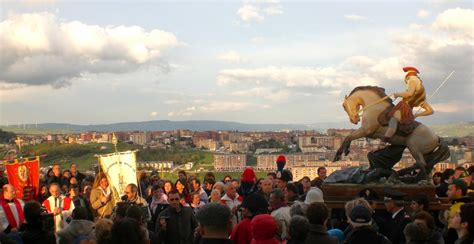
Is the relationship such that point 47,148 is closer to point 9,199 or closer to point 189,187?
point 189,187

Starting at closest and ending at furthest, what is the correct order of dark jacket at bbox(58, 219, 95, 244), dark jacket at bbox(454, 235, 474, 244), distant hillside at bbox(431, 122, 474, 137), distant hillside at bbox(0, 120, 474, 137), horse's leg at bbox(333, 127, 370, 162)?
dark jacket at bbox(454, 235, 474, 244)
dark jacket at bbox(58, 219, 95, 244)
horse's leg at bbox(333, 127, 370, 162)
distant hillside at bbox(431, 122, 474, 137)
distant hillside at bbox(0, 120, 474, 137)

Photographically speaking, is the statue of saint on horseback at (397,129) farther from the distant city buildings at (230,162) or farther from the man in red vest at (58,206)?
the distant city buildings at (230,162)

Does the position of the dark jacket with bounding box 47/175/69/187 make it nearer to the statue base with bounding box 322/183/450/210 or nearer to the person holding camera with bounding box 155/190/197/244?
the statue base with bounding box 322/183/450/210

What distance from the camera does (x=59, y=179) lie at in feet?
51.3

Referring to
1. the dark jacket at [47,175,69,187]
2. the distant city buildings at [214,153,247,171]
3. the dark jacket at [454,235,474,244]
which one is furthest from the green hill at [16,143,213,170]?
the dark jacket at [454,235,474,244]

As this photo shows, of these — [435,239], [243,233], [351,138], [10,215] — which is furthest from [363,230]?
[351,138]

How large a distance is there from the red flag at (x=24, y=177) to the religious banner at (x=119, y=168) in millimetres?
1374

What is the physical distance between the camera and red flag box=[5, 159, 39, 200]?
43.1 ft

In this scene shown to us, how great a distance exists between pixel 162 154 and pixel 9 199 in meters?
36.1

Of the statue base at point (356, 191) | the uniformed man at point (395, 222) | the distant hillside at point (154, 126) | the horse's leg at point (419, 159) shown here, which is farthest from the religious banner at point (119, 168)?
the distant hillside at point (154, 126)

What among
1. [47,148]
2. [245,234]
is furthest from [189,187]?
[47,148]

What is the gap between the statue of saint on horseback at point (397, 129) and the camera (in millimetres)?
13664

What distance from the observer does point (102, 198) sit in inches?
503

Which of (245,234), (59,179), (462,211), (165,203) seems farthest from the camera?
(59,179)
